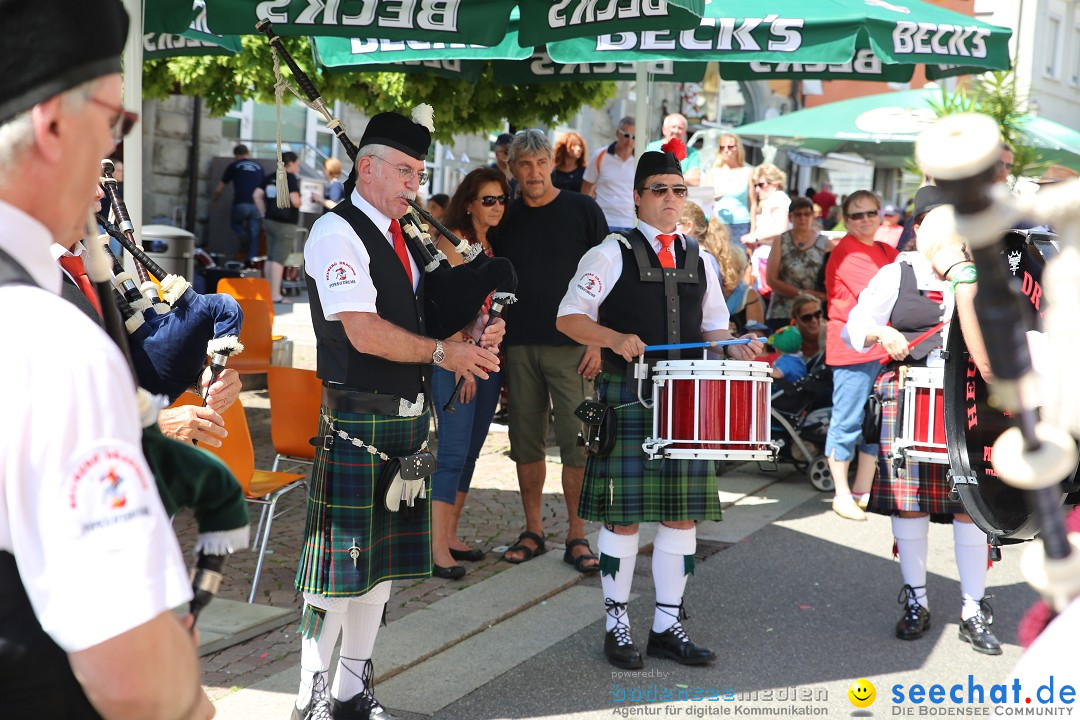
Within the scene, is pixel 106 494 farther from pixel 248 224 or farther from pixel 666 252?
pixel 248 224

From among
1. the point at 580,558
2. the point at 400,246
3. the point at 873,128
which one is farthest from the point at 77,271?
the point at 873,128

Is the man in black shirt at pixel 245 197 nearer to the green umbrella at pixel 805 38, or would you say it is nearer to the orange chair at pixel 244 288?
the orange chair at pixel 244 288

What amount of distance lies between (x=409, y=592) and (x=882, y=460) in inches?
88.5

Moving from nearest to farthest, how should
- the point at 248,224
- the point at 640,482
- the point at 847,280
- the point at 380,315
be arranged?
the point at 380,315
the point at 640,482
the point at 847,280
the point at 248,224

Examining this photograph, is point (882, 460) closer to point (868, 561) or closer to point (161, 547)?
point (868, 561)

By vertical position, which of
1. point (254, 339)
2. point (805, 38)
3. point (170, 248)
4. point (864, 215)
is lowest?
point (254, 339)

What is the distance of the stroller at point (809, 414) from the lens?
25.2 ft

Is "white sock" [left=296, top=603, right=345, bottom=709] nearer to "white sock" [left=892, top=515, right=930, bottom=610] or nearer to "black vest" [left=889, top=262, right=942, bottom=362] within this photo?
"white sock" [left=892, top=515, right=930, bottom=610]

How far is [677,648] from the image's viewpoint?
4.47m

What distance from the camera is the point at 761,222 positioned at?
937cm

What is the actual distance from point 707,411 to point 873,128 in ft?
29.0

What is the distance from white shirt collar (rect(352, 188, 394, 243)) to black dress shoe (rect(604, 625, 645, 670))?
1.85 metres

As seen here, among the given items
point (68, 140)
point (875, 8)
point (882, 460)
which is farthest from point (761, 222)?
point (68, 140)

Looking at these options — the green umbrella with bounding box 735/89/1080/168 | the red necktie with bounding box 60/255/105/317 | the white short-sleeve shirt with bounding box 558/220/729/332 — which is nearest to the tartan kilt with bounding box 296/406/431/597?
the white short-sleeve shirt with bounding box 558/220/729/332
